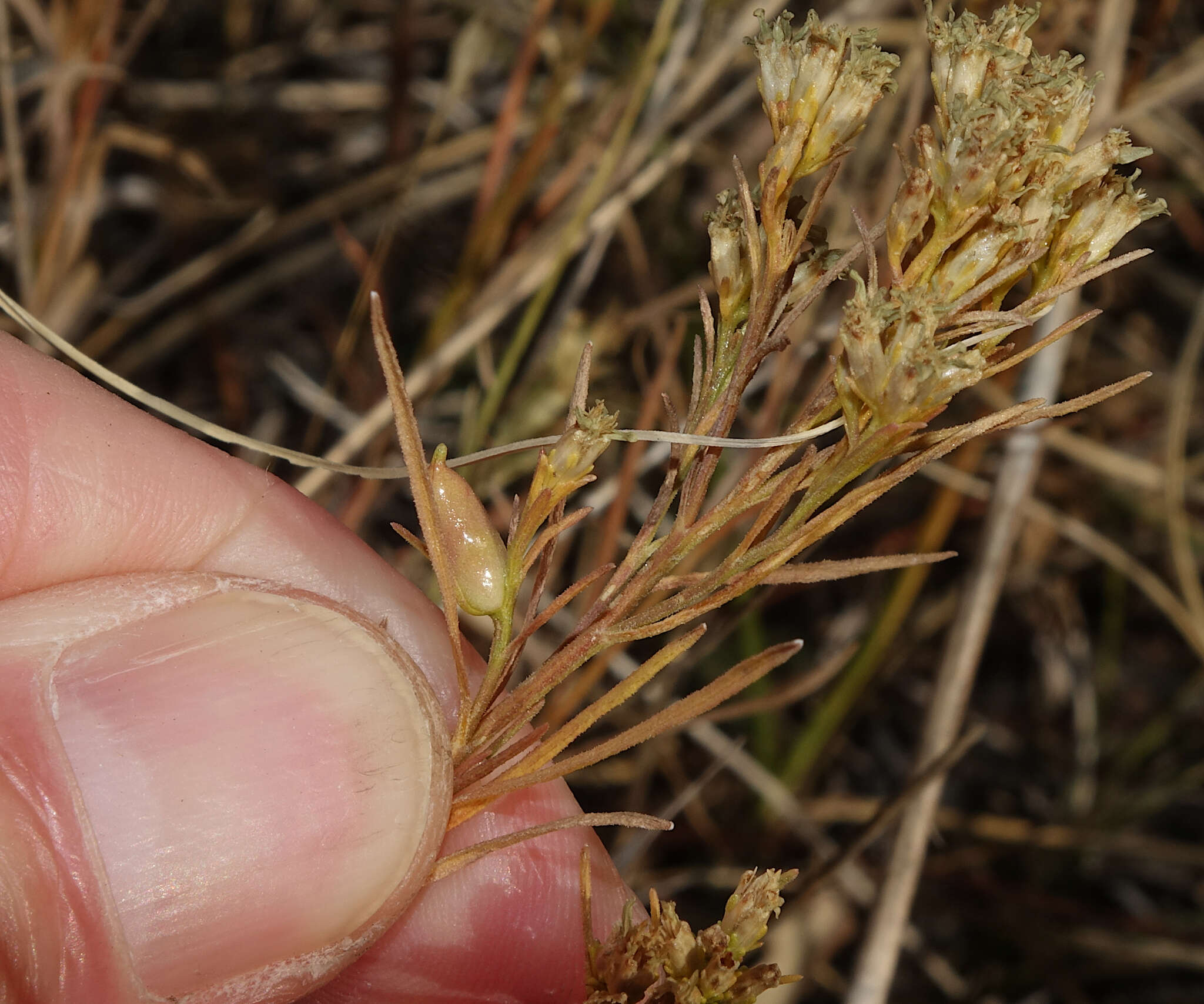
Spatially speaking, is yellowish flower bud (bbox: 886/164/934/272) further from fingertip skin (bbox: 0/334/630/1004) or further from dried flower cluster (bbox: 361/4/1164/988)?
fingertip skin (bbox: 0/334/630/1004)

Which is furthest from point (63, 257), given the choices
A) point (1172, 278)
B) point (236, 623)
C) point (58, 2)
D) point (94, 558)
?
point (1172, 278)

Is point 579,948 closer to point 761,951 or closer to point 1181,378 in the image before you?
point 761,951

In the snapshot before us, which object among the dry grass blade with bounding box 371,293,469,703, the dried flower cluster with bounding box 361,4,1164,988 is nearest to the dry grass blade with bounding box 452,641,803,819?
the dried flower cluster with bounding box 361,4,1164,988

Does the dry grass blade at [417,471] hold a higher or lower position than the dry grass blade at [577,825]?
higher

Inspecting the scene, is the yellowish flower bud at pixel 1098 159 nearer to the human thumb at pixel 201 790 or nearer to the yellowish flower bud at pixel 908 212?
the yellowish flower bud at pixel 908 212

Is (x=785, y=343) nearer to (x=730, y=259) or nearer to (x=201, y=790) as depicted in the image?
(x=730, y=259)

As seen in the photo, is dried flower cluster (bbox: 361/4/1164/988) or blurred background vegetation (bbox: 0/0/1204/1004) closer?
dried flower cluster (bbox: 361/4/1164/988)

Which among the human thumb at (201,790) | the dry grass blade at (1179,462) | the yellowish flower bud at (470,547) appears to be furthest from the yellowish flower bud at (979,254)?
the dry grass blade at (1179,462)
